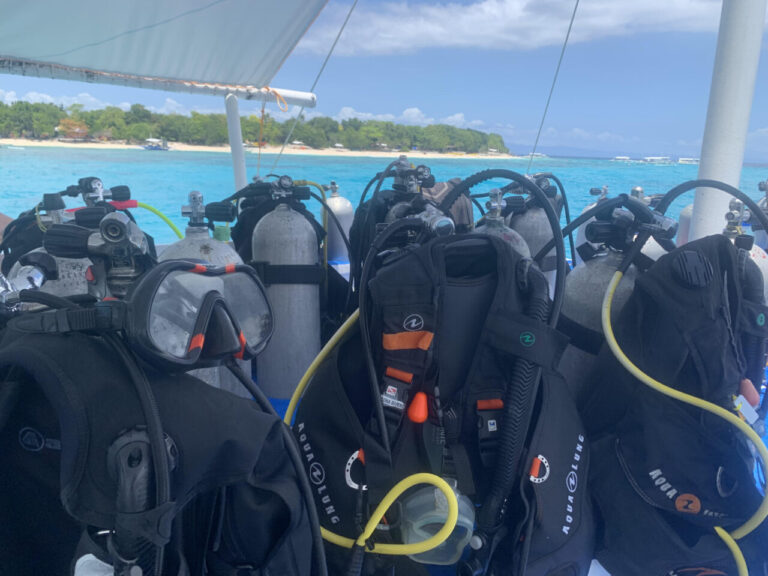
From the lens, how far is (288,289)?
5.59 feet

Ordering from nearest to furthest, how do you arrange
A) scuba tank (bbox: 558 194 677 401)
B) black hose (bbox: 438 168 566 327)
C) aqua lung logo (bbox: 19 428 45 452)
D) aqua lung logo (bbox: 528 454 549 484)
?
aqua lung logo (bbox: 19 428 45 452) < aqua lung logo (bbox: 528 454 549 484) < black hose (bbox: 438 168 566 327) < scuba tank (bbox: 558 194 677 401)

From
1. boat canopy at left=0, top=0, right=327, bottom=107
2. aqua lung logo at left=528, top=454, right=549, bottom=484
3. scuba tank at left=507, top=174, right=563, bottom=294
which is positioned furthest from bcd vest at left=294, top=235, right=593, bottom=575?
boat canopy at left=0, top=0, right=327, bottom=107

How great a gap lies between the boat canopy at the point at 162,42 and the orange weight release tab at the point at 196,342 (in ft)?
8.57

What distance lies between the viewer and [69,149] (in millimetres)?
41188

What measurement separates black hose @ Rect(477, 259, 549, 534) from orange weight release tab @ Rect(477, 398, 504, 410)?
0.03 m

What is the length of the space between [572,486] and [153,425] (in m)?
0.78

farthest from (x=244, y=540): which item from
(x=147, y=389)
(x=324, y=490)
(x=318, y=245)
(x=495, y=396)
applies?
(x=318, y=245)

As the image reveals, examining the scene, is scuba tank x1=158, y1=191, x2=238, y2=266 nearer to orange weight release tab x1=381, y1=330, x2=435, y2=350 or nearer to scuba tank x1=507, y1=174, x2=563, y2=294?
orange weight release tab x1=381, y1=330, x2=435, y2=350

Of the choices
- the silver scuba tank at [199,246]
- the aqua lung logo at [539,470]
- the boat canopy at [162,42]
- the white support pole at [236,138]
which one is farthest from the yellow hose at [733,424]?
the white support pole at [236,138]

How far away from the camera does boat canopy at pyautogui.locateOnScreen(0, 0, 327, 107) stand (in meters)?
2.48

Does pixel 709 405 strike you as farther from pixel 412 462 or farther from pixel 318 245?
pixel 318 245

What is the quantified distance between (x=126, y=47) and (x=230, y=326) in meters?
3.27

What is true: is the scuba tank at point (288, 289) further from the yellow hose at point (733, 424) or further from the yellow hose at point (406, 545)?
the yellow hose at point (733, 424)

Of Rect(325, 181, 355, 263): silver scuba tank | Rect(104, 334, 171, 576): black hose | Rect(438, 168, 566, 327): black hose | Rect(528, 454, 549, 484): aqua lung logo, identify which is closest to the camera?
Rect(104, 334, 171, 576): black hose
